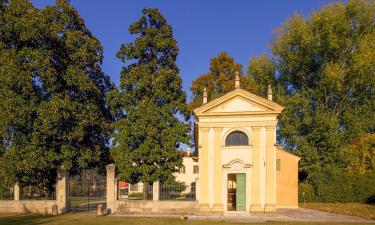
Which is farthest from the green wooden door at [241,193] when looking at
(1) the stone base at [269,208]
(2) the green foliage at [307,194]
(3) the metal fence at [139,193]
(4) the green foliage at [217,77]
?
(4) the green foliage at [217,77]

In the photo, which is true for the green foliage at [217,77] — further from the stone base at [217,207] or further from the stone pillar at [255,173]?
the stone base at [217,207]

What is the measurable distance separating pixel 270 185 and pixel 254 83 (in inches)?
653

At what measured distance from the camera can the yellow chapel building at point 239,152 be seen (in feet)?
71.8

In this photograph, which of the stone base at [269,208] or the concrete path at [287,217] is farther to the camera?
the stone base at [269,208]

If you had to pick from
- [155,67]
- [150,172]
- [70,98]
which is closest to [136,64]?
[155,67]

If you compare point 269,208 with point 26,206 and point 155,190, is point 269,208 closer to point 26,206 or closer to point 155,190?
point 155,190

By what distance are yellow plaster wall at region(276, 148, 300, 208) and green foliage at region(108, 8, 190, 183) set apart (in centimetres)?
703

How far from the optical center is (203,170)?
884 inches

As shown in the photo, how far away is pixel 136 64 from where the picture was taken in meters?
25.5

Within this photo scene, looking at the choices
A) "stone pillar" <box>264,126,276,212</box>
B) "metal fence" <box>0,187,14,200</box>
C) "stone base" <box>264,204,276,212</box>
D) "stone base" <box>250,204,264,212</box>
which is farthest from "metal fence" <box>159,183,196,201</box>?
"metal fence" <box>0,187,14,200</box>

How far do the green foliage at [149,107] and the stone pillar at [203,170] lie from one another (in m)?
1.87

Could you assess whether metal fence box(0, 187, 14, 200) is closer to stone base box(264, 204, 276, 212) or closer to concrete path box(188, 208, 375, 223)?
concrete path box(188, 208, 375, 223)

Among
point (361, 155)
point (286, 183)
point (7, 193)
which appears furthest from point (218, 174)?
point (7, 193)

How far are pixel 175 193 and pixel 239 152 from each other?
4.80 m
